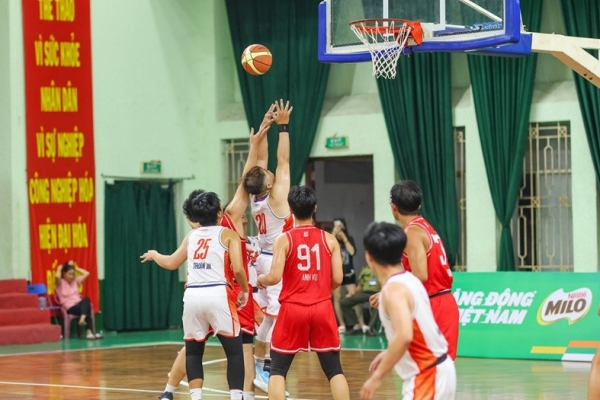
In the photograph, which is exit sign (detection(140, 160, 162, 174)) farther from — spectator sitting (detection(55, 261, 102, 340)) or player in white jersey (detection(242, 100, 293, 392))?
player in white jersey (detection(242, 100, 293, 392))

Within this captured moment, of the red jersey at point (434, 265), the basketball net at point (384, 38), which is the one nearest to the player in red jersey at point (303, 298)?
the red jersey at point (434, 265)

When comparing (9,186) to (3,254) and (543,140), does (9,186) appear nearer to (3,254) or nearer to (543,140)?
(3,254)

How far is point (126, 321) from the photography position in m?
20.8

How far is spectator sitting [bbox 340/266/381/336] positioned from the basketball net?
22.3 feet

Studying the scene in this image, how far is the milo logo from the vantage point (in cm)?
1488

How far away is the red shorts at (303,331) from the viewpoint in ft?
27.4

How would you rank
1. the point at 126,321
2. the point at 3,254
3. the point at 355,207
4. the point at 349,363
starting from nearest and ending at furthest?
the point at 349,363, the point at 3,254, the point at 126,321, the point at 355,207

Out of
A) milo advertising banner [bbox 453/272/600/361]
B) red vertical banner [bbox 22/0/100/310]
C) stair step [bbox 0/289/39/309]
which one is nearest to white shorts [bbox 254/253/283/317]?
milo advertising banner [bbox 453/272/600/361]

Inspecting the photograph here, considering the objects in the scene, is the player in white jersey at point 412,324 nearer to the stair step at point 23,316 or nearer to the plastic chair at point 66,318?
the stair step at point 23,316

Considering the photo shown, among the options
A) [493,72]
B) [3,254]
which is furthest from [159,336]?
[493,72]

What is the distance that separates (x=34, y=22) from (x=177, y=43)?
10.4 feet

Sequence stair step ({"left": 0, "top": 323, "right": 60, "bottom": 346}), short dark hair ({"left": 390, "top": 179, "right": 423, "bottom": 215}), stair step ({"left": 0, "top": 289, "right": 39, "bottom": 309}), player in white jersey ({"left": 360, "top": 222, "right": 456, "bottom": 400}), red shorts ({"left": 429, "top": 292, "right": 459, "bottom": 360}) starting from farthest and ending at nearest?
1. stair step ({"left": 0, "top": 289, "right": 39, "bottom": 309})
2. stair step ({"left": 0, "top": 323, "right": 60, "bottom": 346})
3. red shorts ({"left": 429, "top": 292, "right": 459, "bottom": 360})
4. short dark hair ({"left": 390, "top": 179, "right": 423, "bottom": 215})
5. player in white jersey ({"left": 360, "top": 222, "right": 456, "bottom": 400})

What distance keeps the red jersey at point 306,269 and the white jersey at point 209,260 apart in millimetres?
570

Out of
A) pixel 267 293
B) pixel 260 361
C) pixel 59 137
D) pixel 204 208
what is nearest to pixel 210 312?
pixel 204 208
